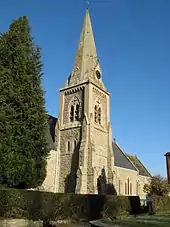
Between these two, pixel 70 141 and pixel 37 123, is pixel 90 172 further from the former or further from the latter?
pixel 37 123

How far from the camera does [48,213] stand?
14.2 meters

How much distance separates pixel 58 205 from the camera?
15000 millimetres

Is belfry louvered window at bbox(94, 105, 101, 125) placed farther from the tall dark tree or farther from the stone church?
the tall dark tree

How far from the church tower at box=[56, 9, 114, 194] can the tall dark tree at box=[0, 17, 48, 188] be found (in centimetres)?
1040

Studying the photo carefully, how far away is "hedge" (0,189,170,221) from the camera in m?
12.6

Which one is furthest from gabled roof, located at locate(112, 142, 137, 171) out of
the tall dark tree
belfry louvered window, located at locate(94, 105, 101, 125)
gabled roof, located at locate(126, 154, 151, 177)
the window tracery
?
the tall dark tree

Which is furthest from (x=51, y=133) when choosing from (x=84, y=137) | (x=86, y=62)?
(x=86, y=62)

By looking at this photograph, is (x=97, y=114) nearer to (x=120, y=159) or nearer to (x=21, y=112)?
(x=120, y=159)

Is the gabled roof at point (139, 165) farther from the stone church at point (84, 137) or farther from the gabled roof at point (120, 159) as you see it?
the stone church at point (84, 137)

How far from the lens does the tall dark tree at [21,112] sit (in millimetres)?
15125

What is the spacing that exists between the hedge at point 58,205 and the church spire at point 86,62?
693 inches

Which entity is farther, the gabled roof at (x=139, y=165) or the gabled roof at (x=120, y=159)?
the gabled roof at (x=139, y=165)

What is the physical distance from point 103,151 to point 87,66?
12358 millimetres

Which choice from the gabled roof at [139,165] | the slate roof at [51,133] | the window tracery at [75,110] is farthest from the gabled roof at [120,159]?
the slate roof at [51,133]
